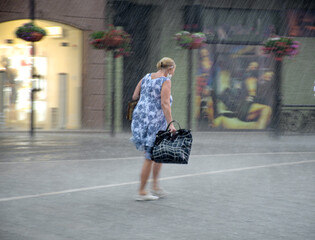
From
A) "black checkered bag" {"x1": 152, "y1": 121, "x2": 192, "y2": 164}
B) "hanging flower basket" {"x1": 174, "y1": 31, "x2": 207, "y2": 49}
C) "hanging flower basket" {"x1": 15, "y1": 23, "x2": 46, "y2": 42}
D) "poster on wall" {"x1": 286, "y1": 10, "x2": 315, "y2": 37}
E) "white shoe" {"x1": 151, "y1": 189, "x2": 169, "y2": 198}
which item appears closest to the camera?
"black checkered bag" {"x1": 152, "y1": 121, "x2": 192, "y2": 164}

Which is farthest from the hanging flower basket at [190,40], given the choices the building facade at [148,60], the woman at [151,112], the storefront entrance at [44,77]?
the woman at [151,112]

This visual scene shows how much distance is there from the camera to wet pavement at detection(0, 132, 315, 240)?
4.94m

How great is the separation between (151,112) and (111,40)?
856cm

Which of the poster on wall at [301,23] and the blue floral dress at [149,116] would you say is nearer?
the blue floral dress at [149,116]

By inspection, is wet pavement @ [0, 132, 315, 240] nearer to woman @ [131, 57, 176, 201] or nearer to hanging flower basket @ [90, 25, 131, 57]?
woman @ [131, 57, 176, 201]

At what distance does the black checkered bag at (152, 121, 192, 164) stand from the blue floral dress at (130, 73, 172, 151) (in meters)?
0.22

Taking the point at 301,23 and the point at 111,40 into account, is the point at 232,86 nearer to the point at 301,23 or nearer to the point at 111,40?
the point at 301,23

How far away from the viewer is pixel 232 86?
57.9 ft

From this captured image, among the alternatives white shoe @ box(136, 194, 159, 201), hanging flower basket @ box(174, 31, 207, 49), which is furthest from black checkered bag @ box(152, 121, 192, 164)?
hanging flower basket @ box(174, 31, 207, 49)

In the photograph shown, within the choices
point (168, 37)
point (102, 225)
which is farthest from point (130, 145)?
point (102, 225)

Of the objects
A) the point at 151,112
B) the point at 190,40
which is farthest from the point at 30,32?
the point at 151,112

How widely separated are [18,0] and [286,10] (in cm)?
822

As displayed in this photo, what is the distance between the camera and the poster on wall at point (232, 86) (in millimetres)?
17484

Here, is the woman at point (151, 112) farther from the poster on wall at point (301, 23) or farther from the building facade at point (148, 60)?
the poster on wall at point (301, 23)
